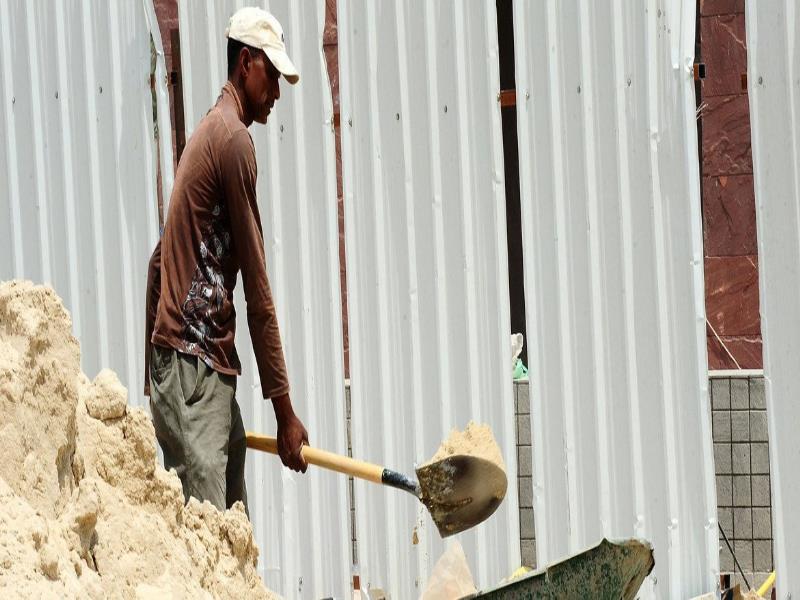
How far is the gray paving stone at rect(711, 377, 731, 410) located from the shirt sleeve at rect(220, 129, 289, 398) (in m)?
2.57

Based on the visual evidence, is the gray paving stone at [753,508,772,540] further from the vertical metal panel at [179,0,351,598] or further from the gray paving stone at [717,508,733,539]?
the vertical metal panel at [179,0,351,598]

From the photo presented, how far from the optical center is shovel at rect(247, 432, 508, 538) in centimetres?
399

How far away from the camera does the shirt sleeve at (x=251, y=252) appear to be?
4.09 m

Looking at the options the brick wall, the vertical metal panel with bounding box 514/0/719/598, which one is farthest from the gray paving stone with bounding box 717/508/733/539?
the brick wall

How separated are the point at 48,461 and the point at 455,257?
2.32 meters

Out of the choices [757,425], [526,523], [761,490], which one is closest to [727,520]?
[761,490]

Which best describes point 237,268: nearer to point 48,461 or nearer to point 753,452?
point 48,461

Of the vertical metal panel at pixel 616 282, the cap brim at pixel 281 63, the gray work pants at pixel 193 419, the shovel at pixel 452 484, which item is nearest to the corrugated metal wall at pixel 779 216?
the vertical metal panel at pixel 616 282

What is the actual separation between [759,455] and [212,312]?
9.48 feet

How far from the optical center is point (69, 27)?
5535mm

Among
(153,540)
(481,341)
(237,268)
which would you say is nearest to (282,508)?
(481,341)

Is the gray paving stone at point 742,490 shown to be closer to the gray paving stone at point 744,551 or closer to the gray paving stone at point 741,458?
the gray paving stone at point 741,458

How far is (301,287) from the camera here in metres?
5.27

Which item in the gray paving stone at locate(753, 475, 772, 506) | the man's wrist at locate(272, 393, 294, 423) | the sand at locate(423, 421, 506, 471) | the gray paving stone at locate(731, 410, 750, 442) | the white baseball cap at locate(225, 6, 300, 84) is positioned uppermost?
the white baseball cap at locate(225, 6, 300, 84)
